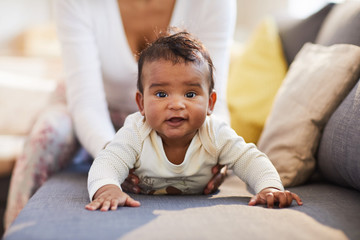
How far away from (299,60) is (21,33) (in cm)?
327

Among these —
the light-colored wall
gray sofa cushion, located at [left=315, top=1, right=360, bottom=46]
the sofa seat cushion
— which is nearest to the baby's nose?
gray sofa cushion, located at [left=315, top=1, right=360, bottom=46]

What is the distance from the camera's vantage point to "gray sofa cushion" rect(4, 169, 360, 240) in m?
0.78

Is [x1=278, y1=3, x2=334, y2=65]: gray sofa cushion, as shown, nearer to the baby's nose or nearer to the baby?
the baby

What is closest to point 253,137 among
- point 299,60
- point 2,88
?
point 299,60

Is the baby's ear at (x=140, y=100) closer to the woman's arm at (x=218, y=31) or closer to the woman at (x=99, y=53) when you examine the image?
the woman at (x=99, y=53)

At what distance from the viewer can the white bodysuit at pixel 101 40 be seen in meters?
1.47

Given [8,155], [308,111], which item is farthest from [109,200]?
[8,155]

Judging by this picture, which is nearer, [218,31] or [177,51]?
[177,51]

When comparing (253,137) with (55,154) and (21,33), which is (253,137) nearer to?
(55,154)

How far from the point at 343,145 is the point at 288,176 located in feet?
0.67

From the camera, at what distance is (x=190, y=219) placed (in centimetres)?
86

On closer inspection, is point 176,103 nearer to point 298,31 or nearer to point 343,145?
point 343,145

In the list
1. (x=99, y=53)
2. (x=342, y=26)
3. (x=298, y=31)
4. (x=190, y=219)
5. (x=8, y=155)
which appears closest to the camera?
(x=190, y=219)

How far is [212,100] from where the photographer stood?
1.16m
